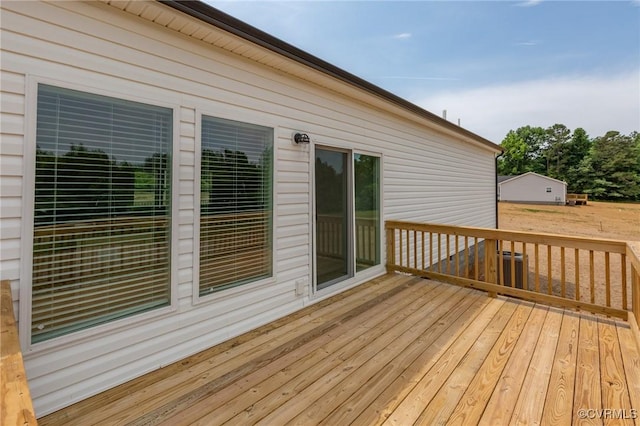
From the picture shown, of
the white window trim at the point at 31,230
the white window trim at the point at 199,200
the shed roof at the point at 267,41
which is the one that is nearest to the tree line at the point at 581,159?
the shed roof at the point at 267,41

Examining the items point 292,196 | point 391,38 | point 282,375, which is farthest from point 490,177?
point 282,375

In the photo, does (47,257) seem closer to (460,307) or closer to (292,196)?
(292,196)

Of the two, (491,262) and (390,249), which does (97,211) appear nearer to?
(390,249)

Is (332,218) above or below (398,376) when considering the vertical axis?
above

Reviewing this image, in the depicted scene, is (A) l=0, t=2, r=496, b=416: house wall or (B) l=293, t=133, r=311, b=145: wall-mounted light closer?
(A) l=0, t=2, r=496, b=416: house wall

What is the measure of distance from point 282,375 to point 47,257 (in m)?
1.78

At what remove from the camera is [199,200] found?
2598 millimetres

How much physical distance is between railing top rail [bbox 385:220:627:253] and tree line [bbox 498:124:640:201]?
32.4m

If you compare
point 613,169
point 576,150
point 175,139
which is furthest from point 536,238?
point 576,150

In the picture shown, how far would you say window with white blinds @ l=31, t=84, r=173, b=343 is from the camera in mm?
1885

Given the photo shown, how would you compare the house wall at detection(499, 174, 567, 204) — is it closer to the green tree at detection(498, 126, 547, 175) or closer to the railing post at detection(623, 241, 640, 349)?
the green tree at detection(498, 126, 547, 175)

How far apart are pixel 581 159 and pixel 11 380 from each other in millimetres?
54452

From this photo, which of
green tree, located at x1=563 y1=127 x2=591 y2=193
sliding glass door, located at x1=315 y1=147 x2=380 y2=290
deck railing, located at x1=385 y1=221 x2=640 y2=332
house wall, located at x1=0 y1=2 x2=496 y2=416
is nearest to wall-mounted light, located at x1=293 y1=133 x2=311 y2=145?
house wall, located at x1=0 y1=2 x2=496 y2=416

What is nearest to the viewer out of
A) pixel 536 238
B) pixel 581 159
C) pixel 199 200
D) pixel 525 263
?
pixel 199 200
